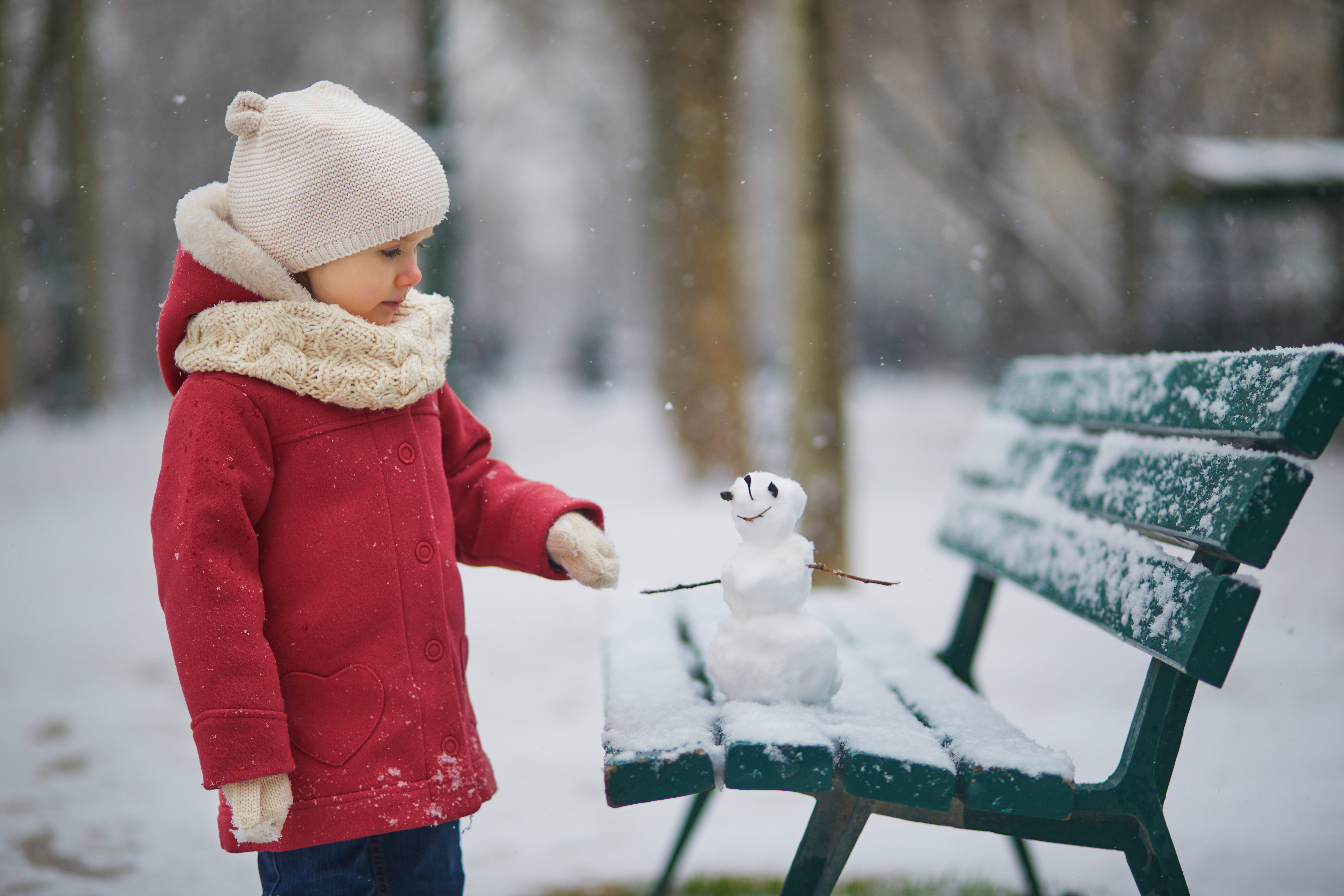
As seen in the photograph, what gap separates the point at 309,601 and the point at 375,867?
1.53 ft

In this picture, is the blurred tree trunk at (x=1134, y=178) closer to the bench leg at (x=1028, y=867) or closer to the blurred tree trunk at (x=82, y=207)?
the bench leg at (x=1028, y=867)

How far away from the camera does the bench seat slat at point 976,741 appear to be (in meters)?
1.51

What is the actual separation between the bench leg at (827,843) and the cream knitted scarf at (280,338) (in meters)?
0.92

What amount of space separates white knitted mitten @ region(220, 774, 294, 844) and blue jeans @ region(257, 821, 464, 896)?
138mm

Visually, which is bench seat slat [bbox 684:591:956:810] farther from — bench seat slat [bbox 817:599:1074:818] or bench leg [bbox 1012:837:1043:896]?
bench leg [bbox 1012:837:1043:896]

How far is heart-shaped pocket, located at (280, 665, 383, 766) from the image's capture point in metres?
1.62

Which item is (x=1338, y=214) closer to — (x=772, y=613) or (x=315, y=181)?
(x=772, y=613)

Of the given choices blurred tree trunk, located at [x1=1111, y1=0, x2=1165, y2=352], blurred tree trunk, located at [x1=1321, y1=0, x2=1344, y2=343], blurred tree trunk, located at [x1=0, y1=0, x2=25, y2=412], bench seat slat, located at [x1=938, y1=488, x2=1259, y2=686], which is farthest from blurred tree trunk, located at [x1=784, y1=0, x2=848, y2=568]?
blurred tree trunk, located at [x1=1321, y1=0, x2=1344, y2=343]

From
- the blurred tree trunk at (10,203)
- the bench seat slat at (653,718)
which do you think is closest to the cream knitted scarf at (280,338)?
the bench seat slat at (653,718)

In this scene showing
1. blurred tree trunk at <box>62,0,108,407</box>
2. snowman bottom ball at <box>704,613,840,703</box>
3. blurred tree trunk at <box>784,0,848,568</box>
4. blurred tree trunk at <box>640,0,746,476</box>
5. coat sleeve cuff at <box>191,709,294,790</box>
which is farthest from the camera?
blurred tree trunk at <box>62,0,108,407</box>

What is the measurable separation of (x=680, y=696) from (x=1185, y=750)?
85.2 inches


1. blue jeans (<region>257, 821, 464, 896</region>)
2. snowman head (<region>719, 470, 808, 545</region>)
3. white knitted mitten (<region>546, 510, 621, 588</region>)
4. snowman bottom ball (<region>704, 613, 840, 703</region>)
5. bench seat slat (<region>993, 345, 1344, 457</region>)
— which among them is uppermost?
bench seat slat (<region>993, 345, 1344, 457</region>)

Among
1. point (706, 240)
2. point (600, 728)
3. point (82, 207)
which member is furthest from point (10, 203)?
point (600, 728)

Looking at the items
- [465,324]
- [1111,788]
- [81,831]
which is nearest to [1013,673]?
[1111,788]
